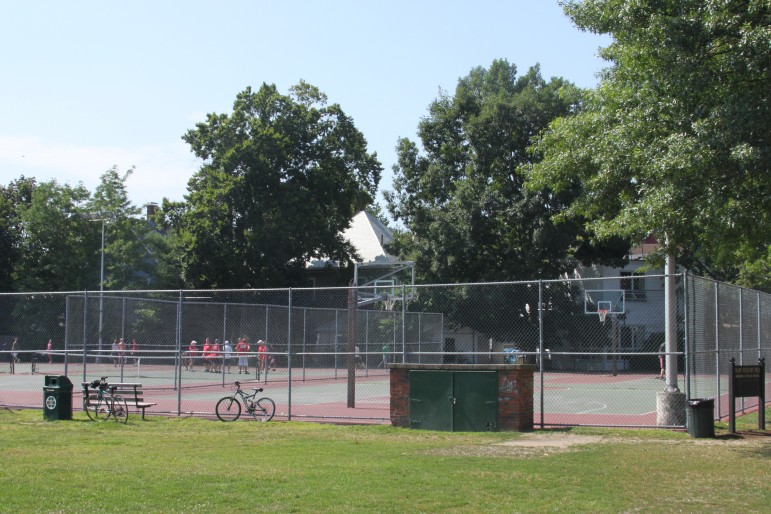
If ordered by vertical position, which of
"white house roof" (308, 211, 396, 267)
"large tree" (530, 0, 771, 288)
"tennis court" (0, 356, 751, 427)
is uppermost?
"white house roof" (308, 211, 396, 267)

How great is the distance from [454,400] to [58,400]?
8.64 metres

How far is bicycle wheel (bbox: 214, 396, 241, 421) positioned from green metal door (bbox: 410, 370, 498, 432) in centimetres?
439

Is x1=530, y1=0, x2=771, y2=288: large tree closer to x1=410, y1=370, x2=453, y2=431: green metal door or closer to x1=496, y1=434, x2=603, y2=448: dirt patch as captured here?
x1=496, y1=434, x2=603, y2=448: dirt patch

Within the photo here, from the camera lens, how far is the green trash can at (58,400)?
1809 cm

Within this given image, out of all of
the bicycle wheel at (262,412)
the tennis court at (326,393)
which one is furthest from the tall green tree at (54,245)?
the bicycle wheel at (262,412)

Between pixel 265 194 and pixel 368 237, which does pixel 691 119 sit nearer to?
pixel 265 194

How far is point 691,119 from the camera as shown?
1245 centimetres

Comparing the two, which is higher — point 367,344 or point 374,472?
point 367,344

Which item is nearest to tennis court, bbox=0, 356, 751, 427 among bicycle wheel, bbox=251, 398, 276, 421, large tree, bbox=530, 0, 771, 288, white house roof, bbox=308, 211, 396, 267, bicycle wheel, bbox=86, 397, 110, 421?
bicycle wheel, bbox=251, 398, 276, 421

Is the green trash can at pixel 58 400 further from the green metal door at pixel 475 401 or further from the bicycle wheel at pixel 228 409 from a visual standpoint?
the green metal door at pixel 475 401

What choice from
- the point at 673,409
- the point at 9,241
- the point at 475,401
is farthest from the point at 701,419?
the point at 9,241

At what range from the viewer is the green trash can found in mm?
18094

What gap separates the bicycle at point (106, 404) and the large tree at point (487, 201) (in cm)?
2748

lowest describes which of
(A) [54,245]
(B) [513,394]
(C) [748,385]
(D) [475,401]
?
(D) [475,401]
